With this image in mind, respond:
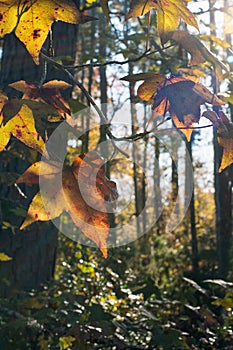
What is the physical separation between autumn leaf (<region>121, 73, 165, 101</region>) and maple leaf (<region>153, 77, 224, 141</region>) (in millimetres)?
11

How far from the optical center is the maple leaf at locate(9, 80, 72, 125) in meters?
0.88

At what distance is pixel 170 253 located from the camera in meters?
8.13

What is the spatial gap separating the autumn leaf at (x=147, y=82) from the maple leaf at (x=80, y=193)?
14 cm

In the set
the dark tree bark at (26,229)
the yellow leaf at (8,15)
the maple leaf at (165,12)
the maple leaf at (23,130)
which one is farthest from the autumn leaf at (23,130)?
the dark tree bark at (26,229)

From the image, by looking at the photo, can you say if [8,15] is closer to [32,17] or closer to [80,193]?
[32,17]

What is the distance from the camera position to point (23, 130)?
690mm

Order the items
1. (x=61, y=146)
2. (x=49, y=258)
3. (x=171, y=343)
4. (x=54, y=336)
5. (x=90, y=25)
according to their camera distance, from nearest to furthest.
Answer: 1. (x=61, y=146)
2. (x=171, y=343)
3. (x=54, y=336)
4. (x=49, y=258)
5. (x=90, y=25)

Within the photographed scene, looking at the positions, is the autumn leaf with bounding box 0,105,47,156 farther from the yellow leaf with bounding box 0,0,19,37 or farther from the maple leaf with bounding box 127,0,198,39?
the maple leaf with bounding box 127,0,198,39

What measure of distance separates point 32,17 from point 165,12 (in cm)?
22

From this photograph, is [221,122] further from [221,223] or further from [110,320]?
[221,223]

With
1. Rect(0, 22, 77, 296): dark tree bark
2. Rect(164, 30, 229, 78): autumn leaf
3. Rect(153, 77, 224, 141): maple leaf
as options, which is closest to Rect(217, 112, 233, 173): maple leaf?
Rect(153, 77, 224, 141): maple leaf

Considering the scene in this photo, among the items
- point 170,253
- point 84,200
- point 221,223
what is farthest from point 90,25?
point 84,200

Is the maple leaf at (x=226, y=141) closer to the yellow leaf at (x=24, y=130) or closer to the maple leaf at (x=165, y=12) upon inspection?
the maple leaf at (x=165, y=12)

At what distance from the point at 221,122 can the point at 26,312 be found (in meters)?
1.79
